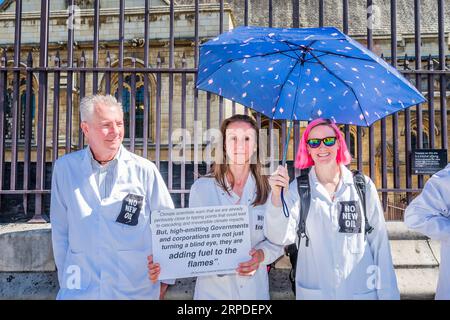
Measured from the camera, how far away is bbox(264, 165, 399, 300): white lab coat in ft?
8.59

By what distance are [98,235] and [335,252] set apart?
5.09 feet

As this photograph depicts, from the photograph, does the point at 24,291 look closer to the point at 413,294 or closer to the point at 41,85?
the point at 41,85

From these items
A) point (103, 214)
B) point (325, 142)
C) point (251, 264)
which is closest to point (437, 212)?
point (325, 142)

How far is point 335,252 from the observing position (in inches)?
104

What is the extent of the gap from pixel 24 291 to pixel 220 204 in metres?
2.27

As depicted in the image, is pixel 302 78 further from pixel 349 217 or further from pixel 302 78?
pixel 349 217

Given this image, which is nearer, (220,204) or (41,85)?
(220,204)

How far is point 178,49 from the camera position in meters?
15.9

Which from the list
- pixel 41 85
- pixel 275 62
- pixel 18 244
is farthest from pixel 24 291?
pixel 275 62

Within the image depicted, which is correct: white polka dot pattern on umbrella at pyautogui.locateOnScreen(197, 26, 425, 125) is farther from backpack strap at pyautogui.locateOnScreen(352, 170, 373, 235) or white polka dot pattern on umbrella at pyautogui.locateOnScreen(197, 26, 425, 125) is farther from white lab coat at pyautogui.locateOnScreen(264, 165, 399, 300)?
white lab coat at pyautogui.locateOnScreen(264, 165, 399, 300)

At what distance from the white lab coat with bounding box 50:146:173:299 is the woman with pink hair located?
92 cm

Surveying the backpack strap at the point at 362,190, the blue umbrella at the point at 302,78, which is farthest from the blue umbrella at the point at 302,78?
the backpack strap at the point at 362,190

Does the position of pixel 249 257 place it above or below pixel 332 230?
below

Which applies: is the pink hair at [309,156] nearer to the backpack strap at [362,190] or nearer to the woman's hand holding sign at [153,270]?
the backpack strap at [362,190]
